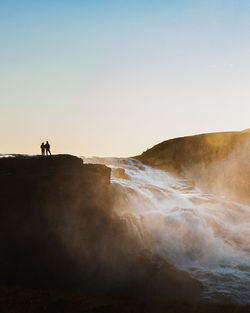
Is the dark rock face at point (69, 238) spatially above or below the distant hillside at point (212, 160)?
below

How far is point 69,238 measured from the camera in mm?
16625

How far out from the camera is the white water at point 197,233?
16578mm

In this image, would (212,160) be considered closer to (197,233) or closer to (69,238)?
(197,233)

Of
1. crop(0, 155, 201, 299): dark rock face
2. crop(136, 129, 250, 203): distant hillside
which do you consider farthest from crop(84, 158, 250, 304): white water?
crop(136, 129, 250, 203): distant hillside

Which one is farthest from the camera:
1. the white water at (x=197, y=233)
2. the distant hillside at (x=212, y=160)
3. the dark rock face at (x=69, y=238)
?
the distant hillside at (x=212, y=160)

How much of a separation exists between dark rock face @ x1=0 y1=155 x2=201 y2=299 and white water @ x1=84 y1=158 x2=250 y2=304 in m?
1.94

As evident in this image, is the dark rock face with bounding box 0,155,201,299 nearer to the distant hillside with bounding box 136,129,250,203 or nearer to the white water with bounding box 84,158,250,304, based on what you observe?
the white water with bounding box 84,158,250,304

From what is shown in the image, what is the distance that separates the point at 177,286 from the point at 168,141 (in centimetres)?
3490

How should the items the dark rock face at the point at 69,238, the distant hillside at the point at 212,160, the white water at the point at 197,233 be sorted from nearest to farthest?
the dark rock face at the point at 69,238, the white water at the point at 197,233, the distant hillside at the point at 212,160

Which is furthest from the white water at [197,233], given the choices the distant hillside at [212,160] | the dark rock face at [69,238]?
the distant hillside at [212,160]

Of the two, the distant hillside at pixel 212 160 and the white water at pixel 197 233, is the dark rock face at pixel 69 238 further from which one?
the distant hillside at pixel 212 160

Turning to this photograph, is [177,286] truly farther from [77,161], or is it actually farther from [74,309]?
[77,161]

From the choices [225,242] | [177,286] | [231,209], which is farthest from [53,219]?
[231,209]

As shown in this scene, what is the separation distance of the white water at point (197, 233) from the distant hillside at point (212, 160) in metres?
11.6
